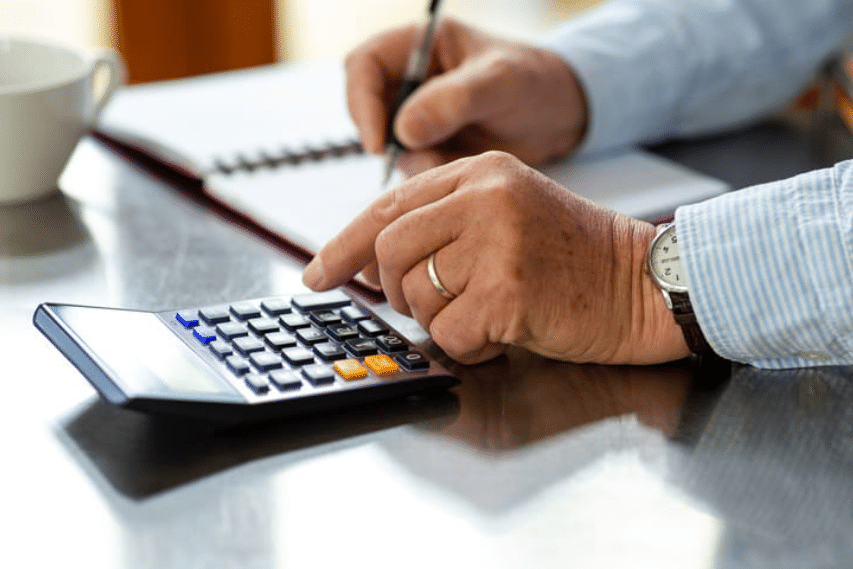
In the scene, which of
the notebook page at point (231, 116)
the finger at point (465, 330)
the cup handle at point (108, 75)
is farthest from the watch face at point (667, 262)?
the cup handle at point (108, 75)

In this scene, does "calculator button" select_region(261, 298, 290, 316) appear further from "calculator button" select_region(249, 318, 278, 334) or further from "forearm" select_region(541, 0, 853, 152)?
"forearm" select_region(541, 0, 853, 152)

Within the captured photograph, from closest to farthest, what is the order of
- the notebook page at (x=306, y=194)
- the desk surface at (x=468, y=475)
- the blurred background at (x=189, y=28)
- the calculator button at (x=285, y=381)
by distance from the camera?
the desk surface at (x=468, y=475)
the calculator button at (x=285, y=381)
the notebook page at (x=306, y=194)
the blurred background at (x=189, y=28)

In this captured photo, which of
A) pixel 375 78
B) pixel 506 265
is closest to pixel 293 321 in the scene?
pixel 506 265

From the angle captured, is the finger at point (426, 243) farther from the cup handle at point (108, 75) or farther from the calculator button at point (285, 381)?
the cup handle at point (108, 75)

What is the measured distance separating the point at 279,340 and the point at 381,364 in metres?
0.07

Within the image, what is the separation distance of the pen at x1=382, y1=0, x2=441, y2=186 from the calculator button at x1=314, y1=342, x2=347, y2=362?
1.28ft

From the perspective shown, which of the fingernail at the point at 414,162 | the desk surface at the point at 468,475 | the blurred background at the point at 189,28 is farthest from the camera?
the blurred background at the point at 189,28

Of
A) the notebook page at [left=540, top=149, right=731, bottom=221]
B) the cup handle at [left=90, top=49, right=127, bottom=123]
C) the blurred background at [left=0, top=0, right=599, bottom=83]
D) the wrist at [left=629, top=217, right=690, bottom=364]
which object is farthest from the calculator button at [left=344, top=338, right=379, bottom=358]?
the blurred background at [left=0, top=0, right=599, bottom=83]

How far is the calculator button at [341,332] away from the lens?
705 mm

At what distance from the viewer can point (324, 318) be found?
726mm

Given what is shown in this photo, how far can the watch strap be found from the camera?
0.74m

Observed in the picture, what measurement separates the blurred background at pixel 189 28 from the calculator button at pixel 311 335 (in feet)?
5.70

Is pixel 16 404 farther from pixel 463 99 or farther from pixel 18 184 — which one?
pixel 463 99

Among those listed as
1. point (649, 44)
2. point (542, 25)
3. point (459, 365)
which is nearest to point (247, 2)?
point (542, 25)
